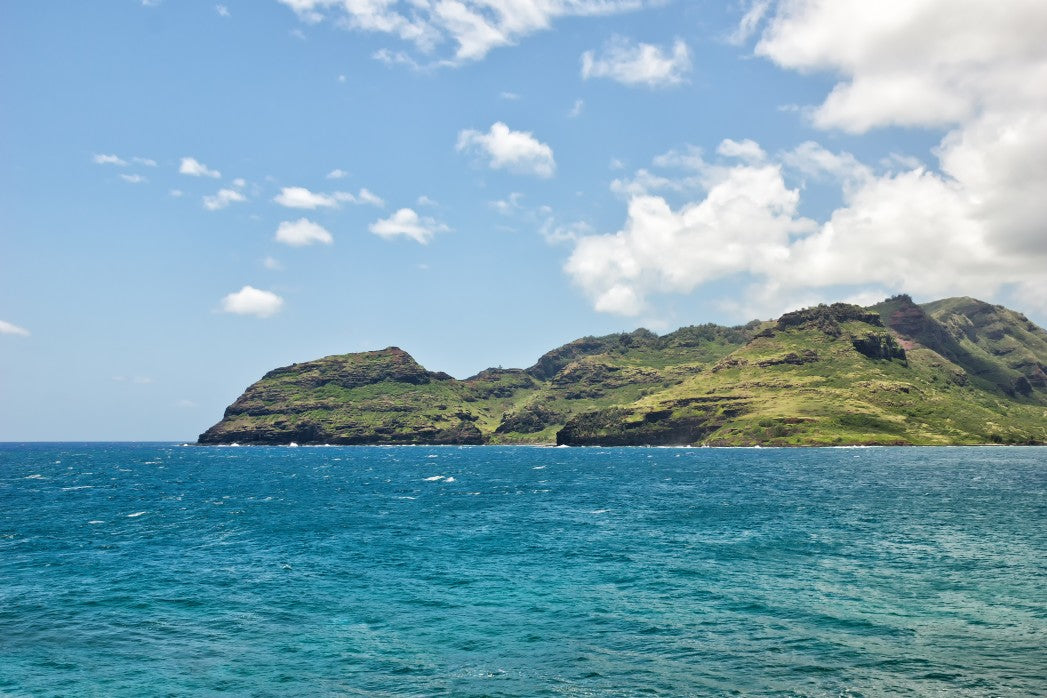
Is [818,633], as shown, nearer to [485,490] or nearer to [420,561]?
[420,561]

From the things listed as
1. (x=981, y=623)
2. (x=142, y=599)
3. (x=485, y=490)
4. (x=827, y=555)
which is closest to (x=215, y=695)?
(x=142, y=599)

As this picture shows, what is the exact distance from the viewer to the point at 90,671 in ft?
118

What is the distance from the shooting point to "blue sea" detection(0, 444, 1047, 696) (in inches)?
1336

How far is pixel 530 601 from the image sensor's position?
158ft

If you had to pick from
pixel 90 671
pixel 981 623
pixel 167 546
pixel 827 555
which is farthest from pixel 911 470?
pixel 90 671

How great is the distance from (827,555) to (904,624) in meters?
22.2

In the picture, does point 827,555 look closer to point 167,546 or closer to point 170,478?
point 167,546

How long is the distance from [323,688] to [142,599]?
24.9 meters

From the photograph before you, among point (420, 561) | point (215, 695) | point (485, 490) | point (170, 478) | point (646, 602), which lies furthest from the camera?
point (170, 478)

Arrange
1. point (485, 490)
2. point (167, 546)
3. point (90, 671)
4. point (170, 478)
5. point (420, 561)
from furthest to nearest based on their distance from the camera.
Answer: point (170, 478)
point (485, 490)
point (167, 546)
point (420, 561)
point (90, 671)

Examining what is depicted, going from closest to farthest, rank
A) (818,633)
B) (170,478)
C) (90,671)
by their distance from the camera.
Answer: (90,671) < (818,633) < (170,478)

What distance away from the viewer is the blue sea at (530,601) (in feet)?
111

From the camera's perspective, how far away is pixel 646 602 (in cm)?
4712

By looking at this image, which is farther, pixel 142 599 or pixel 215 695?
pixel 142 599
